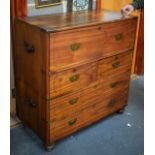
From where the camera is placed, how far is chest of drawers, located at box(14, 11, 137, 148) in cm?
158

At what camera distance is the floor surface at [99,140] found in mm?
1862

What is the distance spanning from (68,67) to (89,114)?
522mm

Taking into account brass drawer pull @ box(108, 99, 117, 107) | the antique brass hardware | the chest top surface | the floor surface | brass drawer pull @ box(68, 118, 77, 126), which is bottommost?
the floor surface

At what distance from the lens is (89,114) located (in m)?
2.00

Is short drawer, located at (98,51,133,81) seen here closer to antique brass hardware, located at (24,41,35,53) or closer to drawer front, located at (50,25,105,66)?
drawer front, located at (50,25,105,66)

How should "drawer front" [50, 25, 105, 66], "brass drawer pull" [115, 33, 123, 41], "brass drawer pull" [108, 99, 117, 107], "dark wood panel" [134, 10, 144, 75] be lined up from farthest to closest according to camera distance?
"dark wood panel" [134, 10, 144, 75]
"brass drawer pull" [108, 99, 117, 107]
"brass drawer pull" [115, 33, 123, 41]
"drawer front" [50, 25, 105, 66]

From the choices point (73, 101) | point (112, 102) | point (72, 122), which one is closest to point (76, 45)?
point (73, 101)

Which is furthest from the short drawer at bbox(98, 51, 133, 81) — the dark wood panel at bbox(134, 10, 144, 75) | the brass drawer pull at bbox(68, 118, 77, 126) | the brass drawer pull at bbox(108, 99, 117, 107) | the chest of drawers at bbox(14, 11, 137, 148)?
the dark wood panel at bbox(134, 10, 144, 75)

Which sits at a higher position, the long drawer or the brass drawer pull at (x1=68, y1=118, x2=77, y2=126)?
the long drawer

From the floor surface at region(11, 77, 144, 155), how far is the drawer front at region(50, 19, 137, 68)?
65 centimetres

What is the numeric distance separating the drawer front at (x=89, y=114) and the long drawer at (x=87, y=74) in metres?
0.21

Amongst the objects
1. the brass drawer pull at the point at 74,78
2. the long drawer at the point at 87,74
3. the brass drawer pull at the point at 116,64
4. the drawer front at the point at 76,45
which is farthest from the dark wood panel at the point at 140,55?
the brass drawer pull at the point at 74,78

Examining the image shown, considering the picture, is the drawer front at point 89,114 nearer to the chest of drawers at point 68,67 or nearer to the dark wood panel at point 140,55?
the chest of drawers at point 68,67
